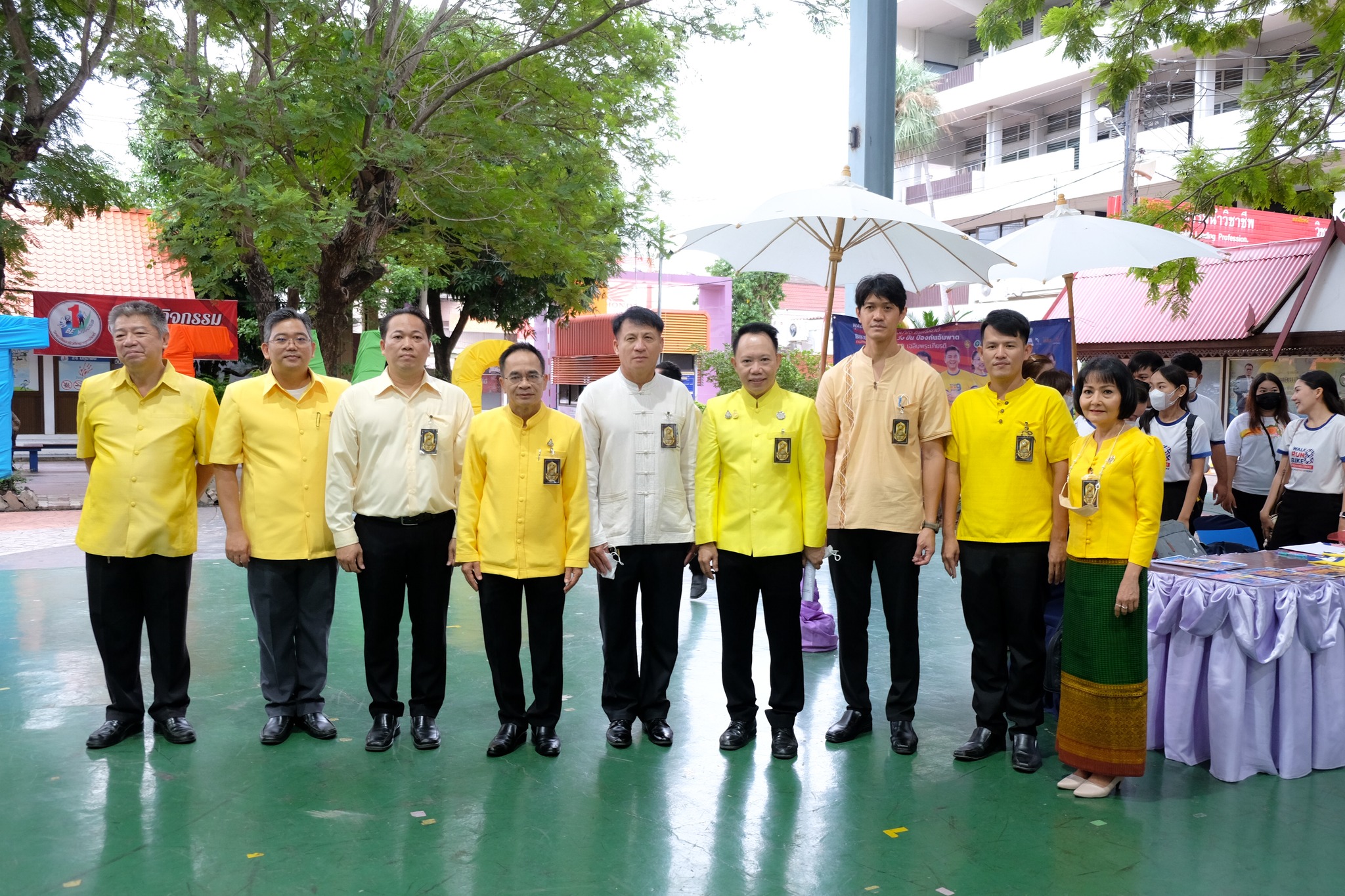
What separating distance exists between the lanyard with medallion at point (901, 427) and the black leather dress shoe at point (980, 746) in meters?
1.13

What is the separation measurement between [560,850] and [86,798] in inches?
65.9

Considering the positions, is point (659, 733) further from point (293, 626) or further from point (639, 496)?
point (293, 626)

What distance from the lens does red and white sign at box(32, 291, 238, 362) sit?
520 inches

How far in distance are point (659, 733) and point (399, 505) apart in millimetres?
1326

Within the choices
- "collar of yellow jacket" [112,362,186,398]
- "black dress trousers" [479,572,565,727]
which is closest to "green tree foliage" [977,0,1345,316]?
"black dress trousers" [479,572,565,727]

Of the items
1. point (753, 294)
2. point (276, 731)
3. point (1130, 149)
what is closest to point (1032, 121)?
point (753, 294)

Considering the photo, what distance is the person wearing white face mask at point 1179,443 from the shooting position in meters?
5.60

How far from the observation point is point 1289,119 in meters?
7.00

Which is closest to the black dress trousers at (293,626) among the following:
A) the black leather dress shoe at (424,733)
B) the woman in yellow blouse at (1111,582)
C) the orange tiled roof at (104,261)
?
the black leather dress shoe at (424,733)

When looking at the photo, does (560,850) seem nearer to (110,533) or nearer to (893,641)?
(893,641)

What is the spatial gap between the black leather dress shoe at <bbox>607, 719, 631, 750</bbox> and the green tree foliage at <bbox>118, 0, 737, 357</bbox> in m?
6.41

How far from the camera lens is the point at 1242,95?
7.48 meters

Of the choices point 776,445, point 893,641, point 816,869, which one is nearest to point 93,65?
point 776,445

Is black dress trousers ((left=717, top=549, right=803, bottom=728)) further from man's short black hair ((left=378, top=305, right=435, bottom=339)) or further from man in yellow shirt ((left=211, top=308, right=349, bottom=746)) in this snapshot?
man in yellow shirt ((left=211, top=308, right=349, bottom=746))
